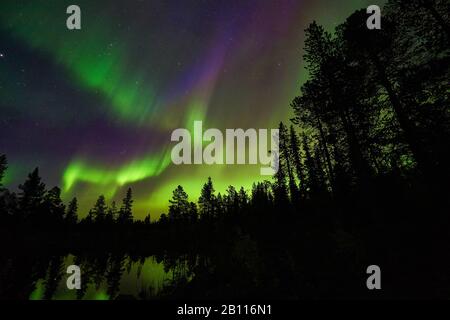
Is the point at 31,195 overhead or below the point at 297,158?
below

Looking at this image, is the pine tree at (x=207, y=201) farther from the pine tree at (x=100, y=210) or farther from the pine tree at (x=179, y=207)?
the pine tree at (x=100, y=210)

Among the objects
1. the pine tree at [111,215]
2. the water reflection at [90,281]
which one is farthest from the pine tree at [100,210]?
the water reflection at [90,281]

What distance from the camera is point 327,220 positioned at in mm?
15398

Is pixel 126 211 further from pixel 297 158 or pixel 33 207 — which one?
pixel 297 158

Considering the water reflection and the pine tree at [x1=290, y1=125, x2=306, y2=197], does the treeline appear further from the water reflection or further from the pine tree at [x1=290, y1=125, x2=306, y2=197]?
the pine tree at [x1=290, y1=125, x2=306, y2=197]

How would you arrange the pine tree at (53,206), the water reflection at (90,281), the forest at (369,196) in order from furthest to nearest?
the pine tree at (53,206)
the water reflection at (90,281)
the forest at (369,196)

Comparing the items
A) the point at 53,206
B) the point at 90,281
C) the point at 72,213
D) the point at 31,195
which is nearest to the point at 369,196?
the point at 90,281

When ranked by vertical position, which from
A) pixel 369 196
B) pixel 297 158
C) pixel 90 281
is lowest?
pixel 90 281

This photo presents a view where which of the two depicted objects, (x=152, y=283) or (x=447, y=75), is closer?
(x=447, y=75)

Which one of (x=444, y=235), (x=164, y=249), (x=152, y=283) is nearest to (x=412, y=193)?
(x=444, y=235)

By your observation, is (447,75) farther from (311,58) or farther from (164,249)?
(164,249)
